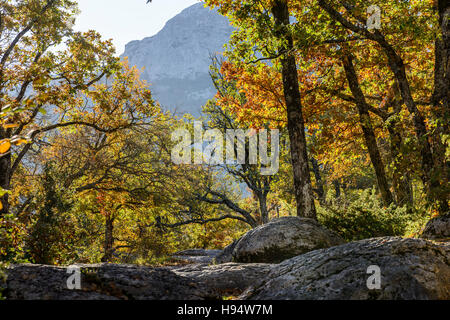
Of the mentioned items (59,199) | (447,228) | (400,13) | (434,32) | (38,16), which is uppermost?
(38,16)

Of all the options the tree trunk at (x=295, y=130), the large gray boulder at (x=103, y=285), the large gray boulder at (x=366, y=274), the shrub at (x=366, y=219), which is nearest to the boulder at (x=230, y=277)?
the large gray boulder at (x=103, y=285)

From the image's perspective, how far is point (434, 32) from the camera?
26.9 feet

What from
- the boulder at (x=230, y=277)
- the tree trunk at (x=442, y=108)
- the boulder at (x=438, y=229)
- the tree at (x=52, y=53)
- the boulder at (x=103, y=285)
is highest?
the tree at (x=52, y=53)

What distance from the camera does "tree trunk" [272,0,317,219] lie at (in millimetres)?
9203

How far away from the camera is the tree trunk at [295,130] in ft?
30.2

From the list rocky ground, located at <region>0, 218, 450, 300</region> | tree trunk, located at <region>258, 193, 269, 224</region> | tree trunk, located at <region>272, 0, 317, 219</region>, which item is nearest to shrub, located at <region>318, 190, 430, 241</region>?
tree trunk, located at <region>272, 0, 317, 219</region>

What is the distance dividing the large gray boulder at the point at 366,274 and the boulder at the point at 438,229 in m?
3.06

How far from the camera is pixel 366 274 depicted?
2.96 metres

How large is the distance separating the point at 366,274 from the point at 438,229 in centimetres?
469

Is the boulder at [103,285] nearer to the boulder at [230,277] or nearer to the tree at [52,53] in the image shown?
the boulder at [230,277]
